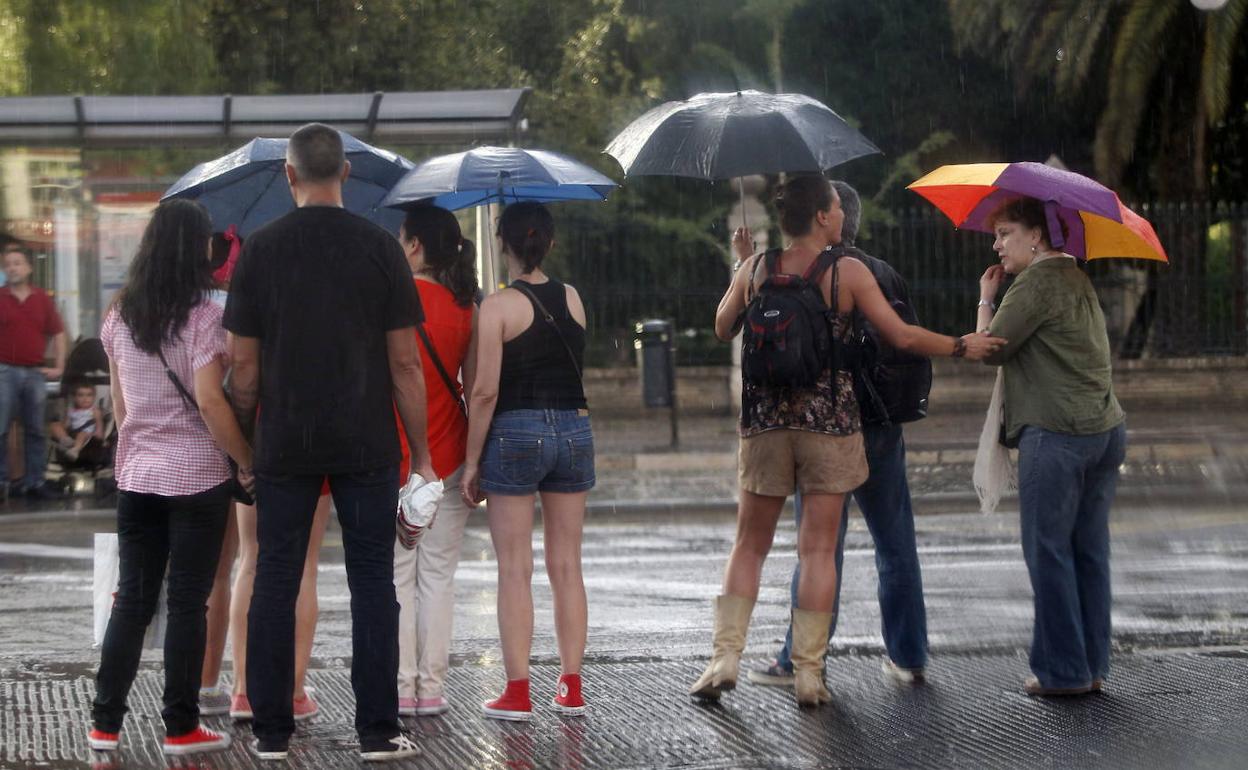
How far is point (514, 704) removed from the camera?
579 cm

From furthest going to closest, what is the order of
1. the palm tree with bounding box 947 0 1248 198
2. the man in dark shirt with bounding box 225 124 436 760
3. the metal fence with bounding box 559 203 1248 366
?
1. the palm tree with bounding box 947 0 1248 198
2. the metal fence with bounding box 559 203 1248 366
3. the man in dark shirt with bounding box 225 124 436 760

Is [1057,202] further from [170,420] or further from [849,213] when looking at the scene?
[170,420]

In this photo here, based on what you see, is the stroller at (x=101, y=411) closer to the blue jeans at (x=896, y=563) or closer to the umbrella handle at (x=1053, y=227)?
the blue jeans at (x=896, y=563)

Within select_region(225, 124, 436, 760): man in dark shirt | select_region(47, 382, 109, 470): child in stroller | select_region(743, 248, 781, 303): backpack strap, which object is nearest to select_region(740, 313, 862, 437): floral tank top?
select_region(743, 248, 781, 303): backpack strap

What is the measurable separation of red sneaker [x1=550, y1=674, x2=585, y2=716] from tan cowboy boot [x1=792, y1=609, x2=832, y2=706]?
0.76 metres

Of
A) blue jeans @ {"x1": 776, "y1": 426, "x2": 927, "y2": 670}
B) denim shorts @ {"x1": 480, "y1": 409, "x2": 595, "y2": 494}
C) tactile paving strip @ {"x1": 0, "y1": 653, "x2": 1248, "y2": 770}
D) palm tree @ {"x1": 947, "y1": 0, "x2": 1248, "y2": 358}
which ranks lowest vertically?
tactile paving strip @ {"x1": 0, "y1": 653, "x2": 1248, "y2": 770}

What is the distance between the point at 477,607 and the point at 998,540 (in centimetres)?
388

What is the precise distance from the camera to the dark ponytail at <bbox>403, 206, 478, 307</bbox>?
5836 mm

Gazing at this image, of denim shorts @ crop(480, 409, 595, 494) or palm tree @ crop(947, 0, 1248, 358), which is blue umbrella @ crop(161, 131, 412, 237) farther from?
palm tree @ crop(947, 0, 1248, 358)

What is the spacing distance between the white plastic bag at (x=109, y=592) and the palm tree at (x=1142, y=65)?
57.9 feet

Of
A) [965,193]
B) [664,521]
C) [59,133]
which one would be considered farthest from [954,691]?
[59,133]

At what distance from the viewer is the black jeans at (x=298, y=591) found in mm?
5090

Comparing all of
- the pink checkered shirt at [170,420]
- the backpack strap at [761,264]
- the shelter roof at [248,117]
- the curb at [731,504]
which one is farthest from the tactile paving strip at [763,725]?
the shelter roof at [248,117]

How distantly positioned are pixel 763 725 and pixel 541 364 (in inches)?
55.7
